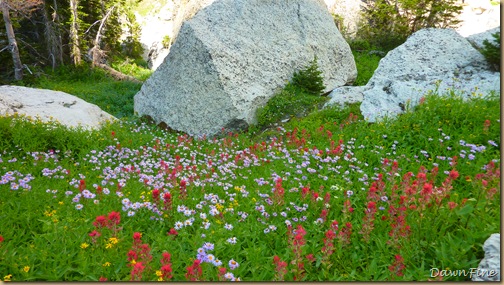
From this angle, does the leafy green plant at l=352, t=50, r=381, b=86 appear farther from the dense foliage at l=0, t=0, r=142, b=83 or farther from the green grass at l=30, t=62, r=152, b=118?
the dense foliage at l=0, t=0, r=142, b=83

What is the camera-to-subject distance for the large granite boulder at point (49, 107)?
848cm

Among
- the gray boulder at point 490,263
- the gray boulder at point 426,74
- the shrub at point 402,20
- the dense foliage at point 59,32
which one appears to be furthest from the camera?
the dense foliage at point 59,32

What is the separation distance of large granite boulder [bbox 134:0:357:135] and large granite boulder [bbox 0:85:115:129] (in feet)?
5.42

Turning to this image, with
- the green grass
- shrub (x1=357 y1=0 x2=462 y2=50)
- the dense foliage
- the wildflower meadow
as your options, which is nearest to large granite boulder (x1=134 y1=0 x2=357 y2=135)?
the wildflower meadow

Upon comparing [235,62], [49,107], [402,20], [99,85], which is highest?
[402,20]

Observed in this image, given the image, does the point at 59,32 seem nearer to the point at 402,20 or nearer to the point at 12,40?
the point at 12,40

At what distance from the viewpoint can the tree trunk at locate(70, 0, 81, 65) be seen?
19922 mm

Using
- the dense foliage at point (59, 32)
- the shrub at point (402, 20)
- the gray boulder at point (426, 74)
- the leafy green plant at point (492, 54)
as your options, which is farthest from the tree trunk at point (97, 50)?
the leafy green plant at point (492, 54)

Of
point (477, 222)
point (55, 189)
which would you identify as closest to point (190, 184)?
point (55, 189)

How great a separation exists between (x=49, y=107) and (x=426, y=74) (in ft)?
33.8

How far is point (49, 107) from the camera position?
30.1ft

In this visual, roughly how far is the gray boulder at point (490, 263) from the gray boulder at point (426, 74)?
4873 millimetres

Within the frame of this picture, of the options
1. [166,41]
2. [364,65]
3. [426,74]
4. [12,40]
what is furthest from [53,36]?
[426,74]

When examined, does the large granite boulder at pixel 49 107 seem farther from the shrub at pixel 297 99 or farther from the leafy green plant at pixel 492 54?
the leafy green plant at pixel 492 54
